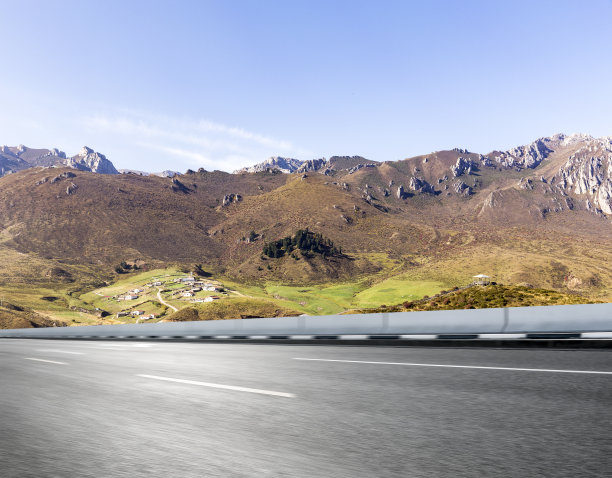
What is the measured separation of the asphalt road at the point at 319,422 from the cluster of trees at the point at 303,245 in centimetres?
16905

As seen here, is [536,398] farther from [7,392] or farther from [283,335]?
[283,335]

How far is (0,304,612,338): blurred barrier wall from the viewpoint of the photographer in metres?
13.5

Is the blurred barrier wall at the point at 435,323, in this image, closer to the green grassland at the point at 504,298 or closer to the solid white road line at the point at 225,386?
the solid white road line at the point at 225,386

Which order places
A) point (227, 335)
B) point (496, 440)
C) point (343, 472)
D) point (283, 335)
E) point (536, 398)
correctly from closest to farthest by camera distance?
point (343, 472)
point (496, 440)
point (536, 398)
point (283, 335)
point (227, 335)

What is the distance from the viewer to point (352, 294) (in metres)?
149

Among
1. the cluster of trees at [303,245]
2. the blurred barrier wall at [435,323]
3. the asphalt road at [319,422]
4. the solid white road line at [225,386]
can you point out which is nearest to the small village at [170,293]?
the cluster of trees at [303,245]

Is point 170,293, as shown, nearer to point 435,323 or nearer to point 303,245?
point 303,245

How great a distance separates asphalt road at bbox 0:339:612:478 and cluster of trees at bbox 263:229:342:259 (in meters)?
169

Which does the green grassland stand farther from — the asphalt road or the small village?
the small village

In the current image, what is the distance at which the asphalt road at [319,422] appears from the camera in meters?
3.28

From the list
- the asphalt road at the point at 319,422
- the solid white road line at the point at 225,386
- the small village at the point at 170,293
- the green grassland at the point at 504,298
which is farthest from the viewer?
the small village at the point at 170,293

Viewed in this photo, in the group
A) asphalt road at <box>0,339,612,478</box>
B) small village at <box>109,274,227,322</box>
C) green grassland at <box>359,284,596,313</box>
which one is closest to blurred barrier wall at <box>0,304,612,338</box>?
asphalt road at <box>0,339,612,478</box>

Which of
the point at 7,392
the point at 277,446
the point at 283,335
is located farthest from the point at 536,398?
the point at 283,335

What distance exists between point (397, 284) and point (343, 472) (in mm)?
143948
